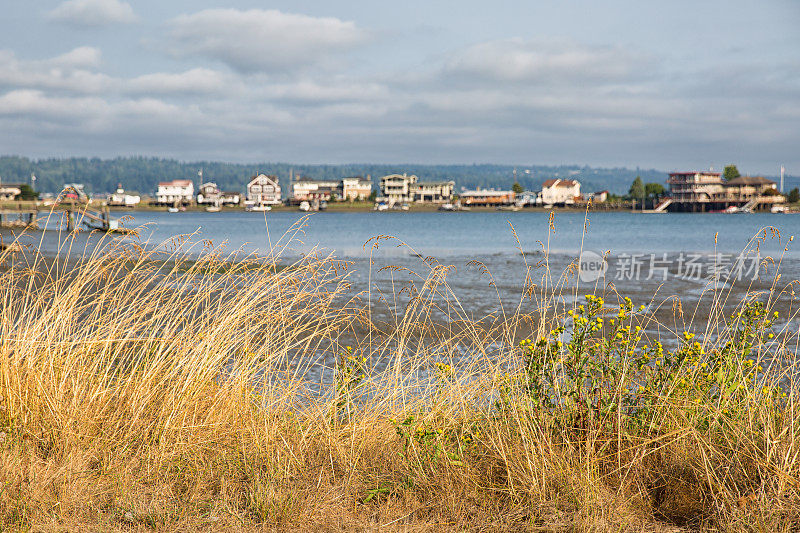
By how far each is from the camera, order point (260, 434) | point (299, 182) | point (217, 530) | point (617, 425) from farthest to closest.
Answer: point (299, 182)
point (260, 434)
point (617, 425)
point (217, 530)

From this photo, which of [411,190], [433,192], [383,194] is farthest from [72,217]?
[433,192]

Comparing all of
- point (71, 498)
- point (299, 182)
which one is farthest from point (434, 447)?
point (299, 182)

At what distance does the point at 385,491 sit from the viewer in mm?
3908

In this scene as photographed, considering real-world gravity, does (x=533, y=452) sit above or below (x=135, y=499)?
above

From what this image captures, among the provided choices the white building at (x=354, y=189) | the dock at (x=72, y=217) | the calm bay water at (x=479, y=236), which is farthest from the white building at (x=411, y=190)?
the dock at (x=72, y=217)

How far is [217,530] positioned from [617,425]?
2.35 metres

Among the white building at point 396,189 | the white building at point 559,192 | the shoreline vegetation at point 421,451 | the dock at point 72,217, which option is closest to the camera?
the shoreline vegetation at point 421,451

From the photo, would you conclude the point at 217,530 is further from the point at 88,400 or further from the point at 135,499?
the point at 88,400

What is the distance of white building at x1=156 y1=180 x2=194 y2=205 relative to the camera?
7466 inches

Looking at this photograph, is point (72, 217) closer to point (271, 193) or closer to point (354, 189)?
point (271, 193)

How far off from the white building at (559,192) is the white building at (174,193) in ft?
333

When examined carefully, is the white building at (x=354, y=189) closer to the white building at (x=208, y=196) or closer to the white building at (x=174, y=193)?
the white building at (x=208, y=196)

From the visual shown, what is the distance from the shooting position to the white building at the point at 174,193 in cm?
18962

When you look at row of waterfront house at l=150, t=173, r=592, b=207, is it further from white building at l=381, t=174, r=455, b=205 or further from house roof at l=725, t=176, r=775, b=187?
house roof at l=725, t=176, r=775, b=187
